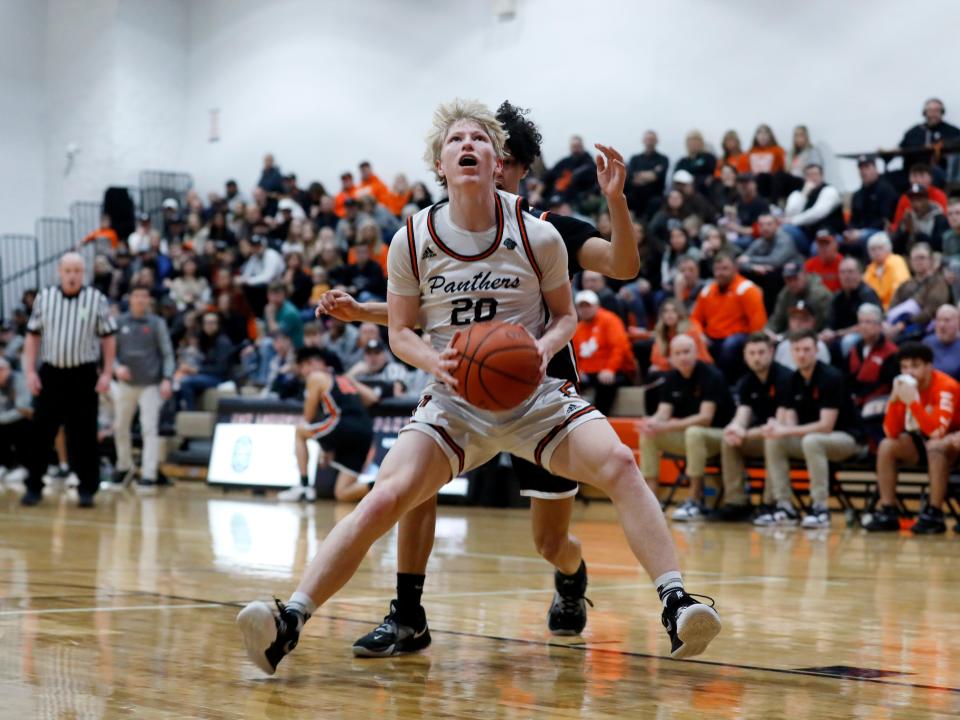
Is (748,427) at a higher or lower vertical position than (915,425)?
lower

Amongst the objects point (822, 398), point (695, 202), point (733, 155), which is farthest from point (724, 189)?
point (822, 398)

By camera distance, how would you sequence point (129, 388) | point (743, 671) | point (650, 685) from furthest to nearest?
point (129, 388) → point (743, 671) → point (650, 685)

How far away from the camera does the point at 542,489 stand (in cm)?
425

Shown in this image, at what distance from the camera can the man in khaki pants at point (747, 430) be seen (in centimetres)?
1077

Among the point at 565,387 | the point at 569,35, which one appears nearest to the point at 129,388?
the point at 569,35

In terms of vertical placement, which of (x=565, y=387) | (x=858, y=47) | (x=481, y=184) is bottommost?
(x=565, y=387)

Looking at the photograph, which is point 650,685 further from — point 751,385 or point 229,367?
point 229,367

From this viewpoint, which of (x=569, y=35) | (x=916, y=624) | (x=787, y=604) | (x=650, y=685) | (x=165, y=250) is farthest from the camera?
(x=165, y=250)

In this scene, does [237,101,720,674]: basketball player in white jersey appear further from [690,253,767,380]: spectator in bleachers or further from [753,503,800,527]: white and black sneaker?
[690,253,767,380]: spectator in bleachers

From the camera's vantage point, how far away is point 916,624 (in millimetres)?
4688

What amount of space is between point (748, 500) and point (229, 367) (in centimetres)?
865

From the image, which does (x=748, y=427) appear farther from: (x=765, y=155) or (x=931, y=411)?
(x=765, y=155)

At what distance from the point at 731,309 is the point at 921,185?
257cm

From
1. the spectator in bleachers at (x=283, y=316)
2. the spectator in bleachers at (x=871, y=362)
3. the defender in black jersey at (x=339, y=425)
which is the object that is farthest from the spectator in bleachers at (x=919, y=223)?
the spectator in bleachers at (x=283, y=316)
